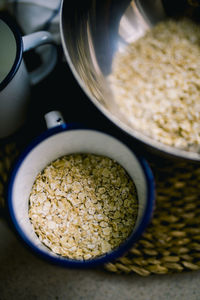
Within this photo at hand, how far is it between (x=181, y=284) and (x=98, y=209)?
0.17 m

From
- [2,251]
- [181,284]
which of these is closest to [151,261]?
[181,284]

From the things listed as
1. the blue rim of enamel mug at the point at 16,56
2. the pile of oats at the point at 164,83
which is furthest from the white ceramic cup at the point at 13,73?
the pile of oats at the point at 164,83

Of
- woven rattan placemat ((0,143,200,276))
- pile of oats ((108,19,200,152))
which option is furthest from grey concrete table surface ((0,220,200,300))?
pile of oats ((108,19,200,152))

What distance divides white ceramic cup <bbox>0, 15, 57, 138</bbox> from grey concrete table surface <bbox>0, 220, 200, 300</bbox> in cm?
22

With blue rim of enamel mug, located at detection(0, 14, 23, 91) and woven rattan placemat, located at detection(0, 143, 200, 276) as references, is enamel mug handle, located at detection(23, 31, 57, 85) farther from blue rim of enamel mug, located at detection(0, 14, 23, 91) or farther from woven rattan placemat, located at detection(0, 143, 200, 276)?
woven rattan placemat, located at detection(0, 143, 200, 276)

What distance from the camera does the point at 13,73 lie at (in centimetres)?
36

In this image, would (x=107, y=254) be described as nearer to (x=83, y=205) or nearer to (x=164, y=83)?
(x=83, y=205)

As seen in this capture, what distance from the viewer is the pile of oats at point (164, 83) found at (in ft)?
1.49

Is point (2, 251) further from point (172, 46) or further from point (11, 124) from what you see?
point (172, 46)

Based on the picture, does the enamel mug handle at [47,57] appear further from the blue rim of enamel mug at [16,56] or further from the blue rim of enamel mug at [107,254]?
the blue rim of enamel mug at [107,254]

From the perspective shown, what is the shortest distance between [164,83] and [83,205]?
0.81 feet

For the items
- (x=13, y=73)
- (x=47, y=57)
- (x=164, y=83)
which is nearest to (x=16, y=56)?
(x=13, y=73)

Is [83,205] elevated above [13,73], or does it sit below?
below

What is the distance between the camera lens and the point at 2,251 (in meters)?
0.44
